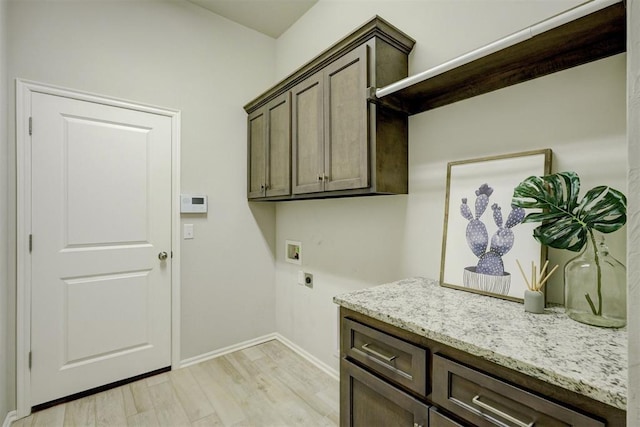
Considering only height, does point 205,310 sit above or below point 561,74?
below

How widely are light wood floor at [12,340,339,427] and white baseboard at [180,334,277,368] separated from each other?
0.16 ft

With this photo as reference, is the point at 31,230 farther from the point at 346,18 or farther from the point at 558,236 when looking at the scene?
the point at 558,236

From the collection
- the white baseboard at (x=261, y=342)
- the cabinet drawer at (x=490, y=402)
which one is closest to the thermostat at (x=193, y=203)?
the white baseboard at (x=261, y=342)

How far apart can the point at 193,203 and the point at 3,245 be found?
43.7 inches

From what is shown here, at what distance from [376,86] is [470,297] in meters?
1.09

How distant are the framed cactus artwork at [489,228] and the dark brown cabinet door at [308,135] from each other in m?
0.77

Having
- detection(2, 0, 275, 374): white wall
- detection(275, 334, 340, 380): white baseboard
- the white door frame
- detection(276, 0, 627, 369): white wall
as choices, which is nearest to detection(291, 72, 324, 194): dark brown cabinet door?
detection(276, 0, 627, 369): white wall

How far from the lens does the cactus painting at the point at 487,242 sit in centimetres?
128

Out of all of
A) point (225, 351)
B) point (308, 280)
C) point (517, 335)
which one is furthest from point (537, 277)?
point (225, 351)

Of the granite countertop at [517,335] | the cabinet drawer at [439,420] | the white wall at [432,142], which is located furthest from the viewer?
the white wall at [432,142]

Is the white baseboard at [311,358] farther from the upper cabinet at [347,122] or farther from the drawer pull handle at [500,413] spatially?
the drawer pull handle at [500,413]

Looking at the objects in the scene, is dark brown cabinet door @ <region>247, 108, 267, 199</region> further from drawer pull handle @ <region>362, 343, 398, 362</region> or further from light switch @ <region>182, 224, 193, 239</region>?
drawer pull handle @ <region>362, 343, 398, 362</region>

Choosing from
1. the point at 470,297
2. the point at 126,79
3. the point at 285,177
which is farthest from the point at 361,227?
the point at 126,79

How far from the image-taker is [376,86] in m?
1.53
